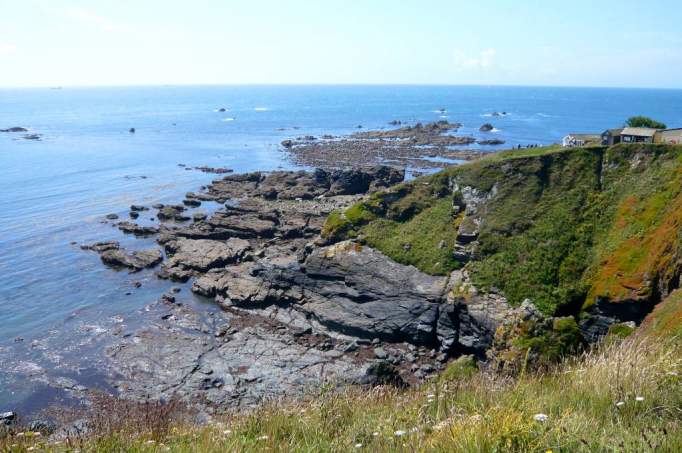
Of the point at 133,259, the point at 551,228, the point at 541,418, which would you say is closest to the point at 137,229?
the point at 133,259

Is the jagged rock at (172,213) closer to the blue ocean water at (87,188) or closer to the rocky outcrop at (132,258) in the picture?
the blue ocean water at (87,188)

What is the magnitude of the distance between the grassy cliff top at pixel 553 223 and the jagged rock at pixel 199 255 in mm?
9445

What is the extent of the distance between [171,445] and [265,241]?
43500mm

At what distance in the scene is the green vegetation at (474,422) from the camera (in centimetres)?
645

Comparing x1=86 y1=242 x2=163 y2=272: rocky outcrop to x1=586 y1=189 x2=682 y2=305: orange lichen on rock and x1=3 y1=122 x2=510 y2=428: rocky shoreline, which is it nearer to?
x1=3 y1=122 x2=510 y2=428: rocky shoreline

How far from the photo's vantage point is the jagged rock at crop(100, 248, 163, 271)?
46.2 metres

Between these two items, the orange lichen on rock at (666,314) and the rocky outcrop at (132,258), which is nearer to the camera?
the orange lichen on rock at (666,314)

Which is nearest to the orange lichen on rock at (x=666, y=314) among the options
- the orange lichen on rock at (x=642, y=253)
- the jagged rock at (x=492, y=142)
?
the orange lichen on rock at (x=642, y=253)

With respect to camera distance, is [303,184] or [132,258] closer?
[132,258]

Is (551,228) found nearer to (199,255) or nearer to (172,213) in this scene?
(199,255)

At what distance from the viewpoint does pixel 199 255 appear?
46.2 metres

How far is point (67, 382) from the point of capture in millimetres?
28766

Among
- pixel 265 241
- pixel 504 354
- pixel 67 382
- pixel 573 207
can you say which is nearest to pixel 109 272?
pixel 265 241

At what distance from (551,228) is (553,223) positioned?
27.4 inches
